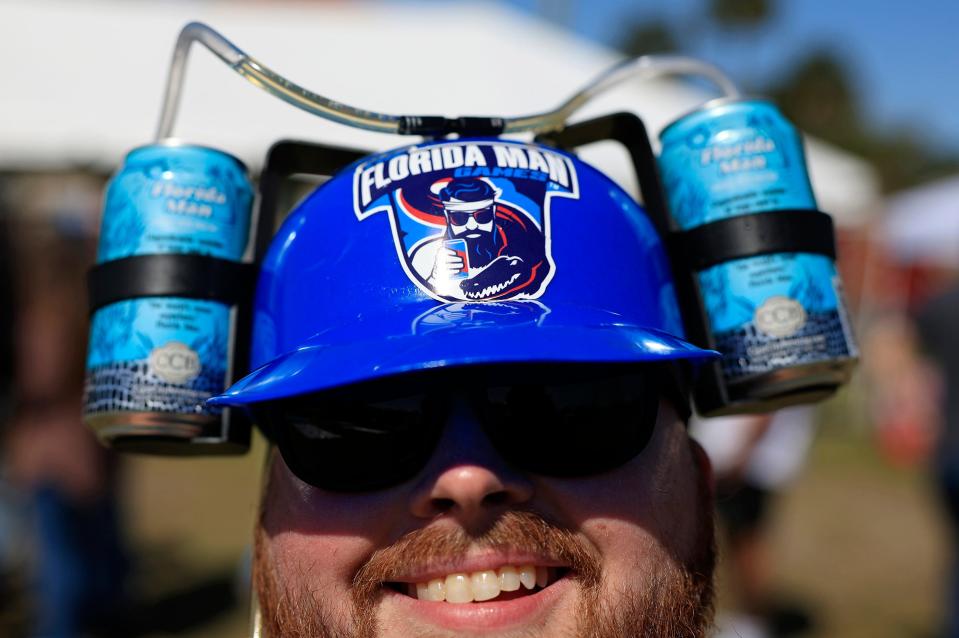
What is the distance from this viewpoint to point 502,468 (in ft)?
3.92

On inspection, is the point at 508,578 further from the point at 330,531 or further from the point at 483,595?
the point at 330,531

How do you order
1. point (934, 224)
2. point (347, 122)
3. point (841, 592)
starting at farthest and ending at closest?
point (934, 224)
point (841, 592)
point (347, 122)

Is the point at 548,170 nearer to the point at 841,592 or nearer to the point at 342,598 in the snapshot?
the point at 342,598

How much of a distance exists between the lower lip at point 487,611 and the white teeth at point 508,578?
0.02 meters

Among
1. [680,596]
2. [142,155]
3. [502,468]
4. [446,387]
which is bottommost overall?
[680,596]

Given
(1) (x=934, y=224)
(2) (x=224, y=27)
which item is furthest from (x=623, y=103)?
(1) (x=934, y=224)

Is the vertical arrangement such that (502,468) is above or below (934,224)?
below

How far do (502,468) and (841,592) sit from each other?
17.0 feet

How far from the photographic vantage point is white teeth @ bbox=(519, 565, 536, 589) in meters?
1.20

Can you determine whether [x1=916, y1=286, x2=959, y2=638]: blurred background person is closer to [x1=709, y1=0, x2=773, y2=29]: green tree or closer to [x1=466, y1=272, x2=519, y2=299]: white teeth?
[x1=466, y1=272, x2=519, y2=299]: white teeth

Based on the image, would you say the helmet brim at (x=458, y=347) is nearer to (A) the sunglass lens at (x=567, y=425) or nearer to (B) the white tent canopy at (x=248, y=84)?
(A) the sunglass lens at (x=567, y=425)

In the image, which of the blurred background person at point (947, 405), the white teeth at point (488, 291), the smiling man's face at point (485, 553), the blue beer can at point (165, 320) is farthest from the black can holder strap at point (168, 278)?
the blurred background person at point (947, 405)

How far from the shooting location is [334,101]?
4.69ft

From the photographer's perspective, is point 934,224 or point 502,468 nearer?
point 502,468
